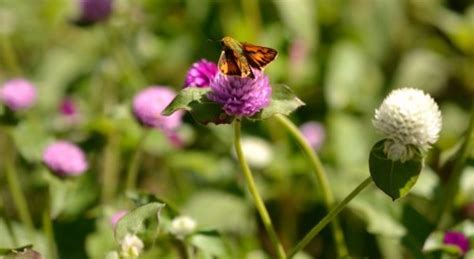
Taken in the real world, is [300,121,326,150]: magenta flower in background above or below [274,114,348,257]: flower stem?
below

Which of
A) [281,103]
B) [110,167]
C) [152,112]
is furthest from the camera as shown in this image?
[110,167]

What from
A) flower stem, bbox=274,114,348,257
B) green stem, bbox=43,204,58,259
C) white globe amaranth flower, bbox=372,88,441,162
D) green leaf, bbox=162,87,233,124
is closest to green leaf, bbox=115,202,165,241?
green leaf, bbox=162,87,233,124

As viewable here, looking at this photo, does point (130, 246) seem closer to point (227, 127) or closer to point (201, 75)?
point (201, 75)

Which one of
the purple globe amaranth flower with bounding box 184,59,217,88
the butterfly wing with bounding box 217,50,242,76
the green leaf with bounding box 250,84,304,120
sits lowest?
the green leaf with bounding box 250,84,304,120

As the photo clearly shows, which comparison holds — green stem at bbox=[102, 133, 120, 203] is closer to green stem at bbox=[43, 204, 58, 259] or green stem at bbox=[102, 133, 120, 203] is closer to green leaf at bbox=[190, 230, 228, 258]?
green stem at bbox=[43, 204, 58, 259]

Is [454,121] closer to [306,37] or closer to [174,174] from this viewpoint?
[306,37]

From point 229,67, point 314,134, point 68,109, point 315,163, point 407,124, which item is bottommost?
point 314,134

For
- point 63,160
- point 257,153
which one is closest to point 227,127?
point 257,153
